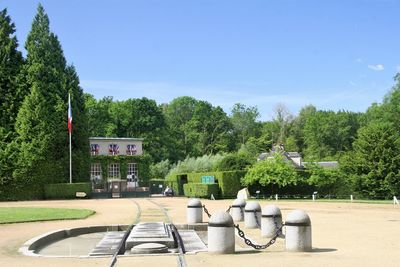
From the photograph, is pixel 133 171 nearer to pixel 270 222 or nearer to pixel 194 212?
pixel 194 212

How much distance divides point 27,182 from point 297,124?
236 ft

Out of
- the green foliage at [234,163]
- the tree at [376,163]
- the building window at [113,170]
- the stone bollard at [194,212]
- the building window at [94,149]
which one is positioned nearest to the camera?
the stone bollard at [194,212]

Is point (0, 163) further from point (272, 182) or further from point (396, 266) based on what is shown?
point (396, 266)

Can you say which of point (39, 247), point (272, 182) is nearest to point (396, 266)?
point (39, 247)

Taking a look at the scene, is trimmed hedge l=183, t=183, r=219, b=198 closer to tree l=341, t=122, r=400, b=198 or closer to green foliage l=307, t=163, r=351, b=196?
green foliage l=307, t=163, r=351, b=196

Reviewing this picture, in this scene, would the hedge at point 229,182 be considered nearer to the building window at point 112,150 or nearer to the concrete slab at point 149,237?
the building window at point 112,150

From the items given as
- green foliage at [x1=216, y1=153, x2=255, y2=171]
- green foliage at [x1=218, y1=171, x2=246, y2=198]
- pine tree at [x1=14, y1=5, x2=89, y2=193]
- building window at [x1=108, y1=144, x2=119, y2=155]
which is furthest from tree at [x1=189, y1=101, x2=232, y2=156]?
green foliage at [x1=218, y1=171, x2=246, y2=198]

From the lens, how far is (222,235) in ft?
37.4

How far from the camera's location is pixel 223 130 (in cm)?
11244

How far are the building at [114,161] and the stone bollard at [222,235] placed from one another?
60.3 metres

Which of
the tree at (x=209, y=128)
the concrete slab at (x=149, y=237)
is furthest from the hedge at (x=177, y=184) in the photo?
the concrete slab at (x=149, y=237)

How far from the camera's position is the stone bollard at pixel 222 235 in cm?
1139

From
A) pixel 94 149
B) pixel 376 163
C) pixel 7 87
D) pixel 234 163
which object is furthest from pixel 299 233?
pixel 94 149

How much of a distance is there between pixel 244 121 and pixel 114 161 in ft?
162
